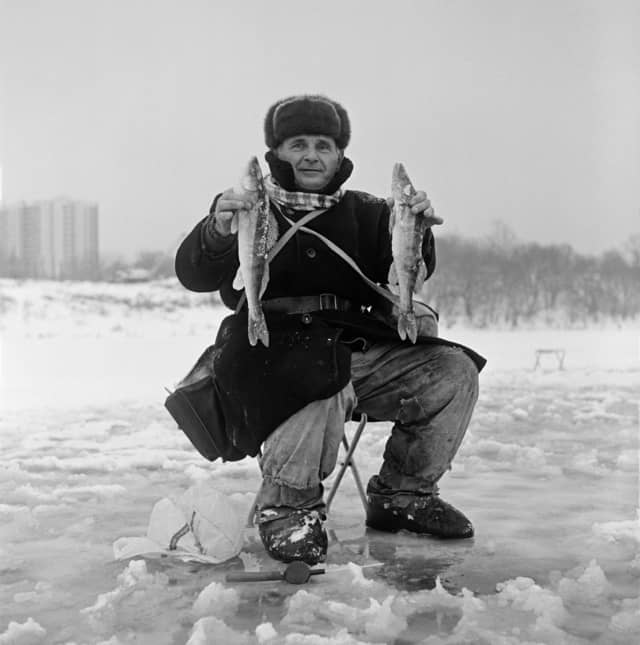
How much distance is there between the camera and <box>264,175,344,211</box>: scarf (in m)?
2.99

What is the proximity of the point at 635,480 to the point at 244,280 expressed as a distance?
2146 millimetres

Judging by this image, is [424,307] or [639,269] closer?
[424,307]

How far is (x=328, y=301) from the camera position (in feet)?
9.88

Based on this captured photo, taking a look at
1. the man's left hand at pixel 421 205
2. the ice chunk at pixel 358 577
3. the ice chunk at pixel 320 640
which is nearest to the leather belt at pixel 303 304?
the man's left hand at pixel 421 205

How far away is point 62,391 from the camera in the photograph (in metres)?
7.38

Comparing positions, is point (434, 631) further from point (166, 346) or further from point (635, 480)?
point (166, 346)

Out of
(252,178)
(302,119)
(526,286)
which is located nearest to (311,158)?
(302,119)

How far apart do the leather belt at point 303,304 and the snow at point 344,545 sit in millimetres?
652

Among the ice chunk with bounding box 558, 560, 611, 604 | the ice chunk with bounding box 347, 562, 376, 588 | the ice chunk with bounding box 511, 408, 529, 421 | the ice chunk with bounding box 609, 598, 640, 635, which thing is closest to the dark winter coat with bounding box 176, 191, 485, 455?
the ice chunk with bounding box 347, 562, 376, 588

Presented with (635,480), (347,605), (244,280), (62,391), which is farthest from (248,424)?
(62,391)

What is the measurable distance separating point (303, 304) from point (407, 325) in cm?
43

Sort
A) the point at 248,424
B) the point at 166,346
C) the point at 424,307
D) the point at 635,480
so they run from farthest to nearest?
the point at 166,346 < the point at 635,480 < the point at 424,307 < the point at 248,424

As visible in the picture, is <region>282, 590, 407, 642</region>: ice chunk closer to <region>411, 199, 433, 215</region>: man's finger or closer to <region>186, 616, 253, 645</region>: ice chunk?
<region>186, 616, 253, 645</region>: ice chunk

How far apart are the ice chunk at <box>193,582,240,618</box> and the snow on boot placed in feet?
2.74
